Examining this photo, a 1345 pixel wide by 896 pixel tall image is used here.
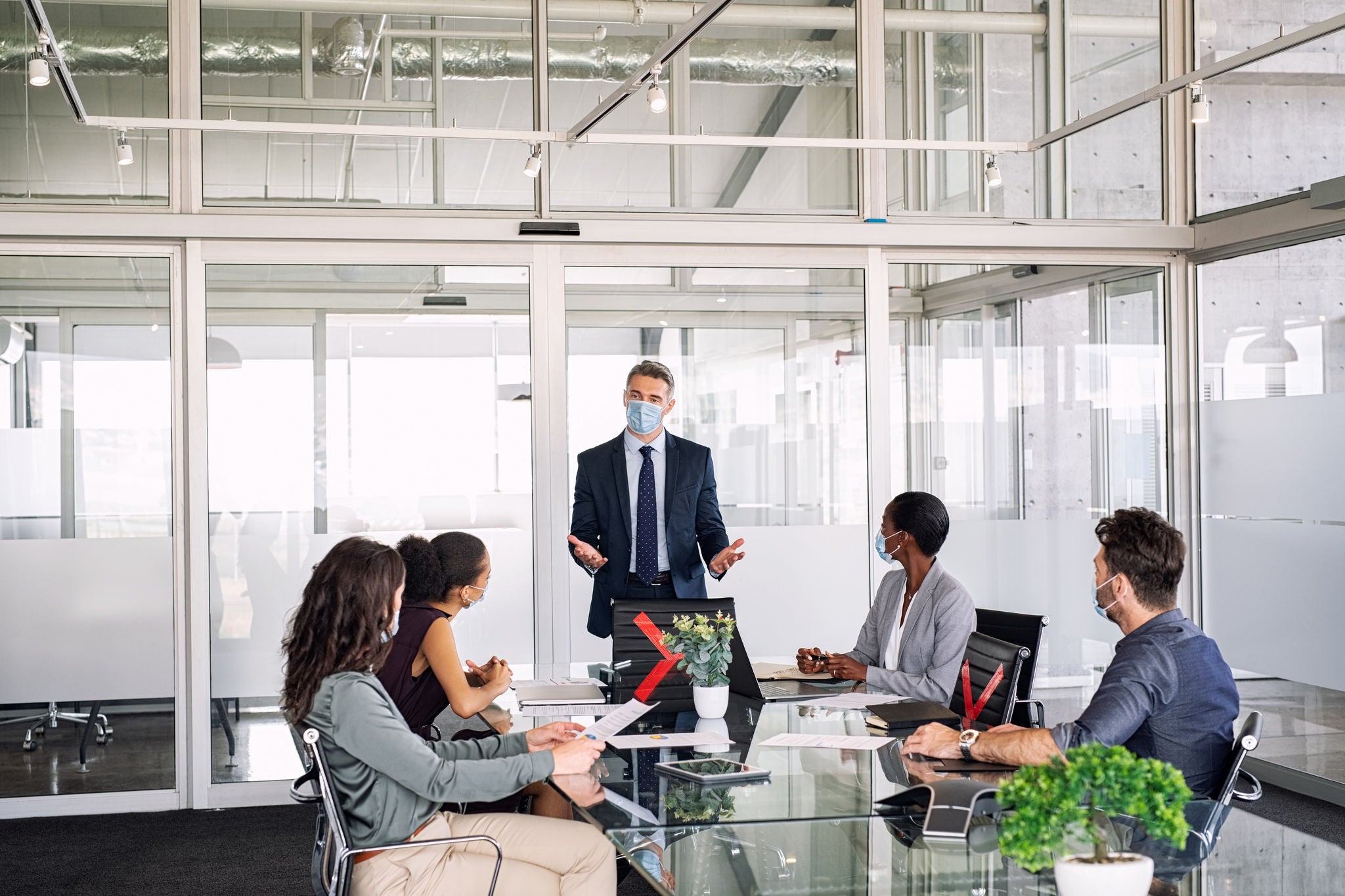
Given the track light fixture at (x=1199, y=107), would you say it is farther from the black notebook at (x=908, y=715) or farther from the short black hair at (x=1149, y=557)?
the black notebook at (x=908, y=715)

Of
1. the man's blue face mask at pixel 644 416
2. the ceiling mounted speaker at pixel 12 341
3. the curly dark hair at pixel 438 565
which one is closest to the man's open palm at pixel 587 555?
the man's blue face mask at pixel 644 416

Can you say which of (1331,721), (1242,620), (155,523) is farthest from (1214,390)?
(155,523)

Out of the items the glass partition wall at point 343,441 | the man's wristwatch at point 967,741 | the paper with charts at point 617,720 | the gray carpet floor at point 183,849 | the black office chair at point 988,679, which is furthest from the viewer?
the glass partition wall at point 343,441

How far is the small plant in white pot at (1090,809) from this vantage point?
5.70 ft

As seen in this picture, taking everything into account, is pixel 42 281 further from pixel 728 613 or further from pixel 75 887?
pixel 728 613

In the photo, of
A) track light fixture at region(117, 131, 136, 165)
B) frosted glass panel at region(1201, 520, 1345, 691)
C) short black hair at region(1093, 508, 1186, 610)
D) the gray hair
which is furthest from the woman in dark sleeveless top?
frosted glass panel at region(1201, 520, 1345, 691)

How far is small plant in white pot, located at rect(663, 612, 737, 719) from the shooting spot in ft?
11.9

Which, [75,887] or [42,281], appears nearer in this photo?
[75,887]

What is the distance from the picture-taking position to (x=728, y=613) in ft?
14.5

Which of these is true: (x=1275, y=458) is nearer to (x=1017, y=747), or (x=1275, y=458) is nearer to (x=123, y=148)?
(x=1017, y=747)

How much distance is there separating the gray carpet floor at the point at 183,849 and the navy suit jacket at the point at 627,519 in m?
1.21

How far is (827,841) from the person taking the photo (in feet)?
7.89

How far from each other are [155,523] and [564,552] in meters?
1.97

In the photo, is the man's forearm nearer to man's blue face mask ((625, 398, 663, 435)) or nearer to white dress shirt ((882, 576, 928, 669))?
white dress shirt ((882, 576, 928, 669))
